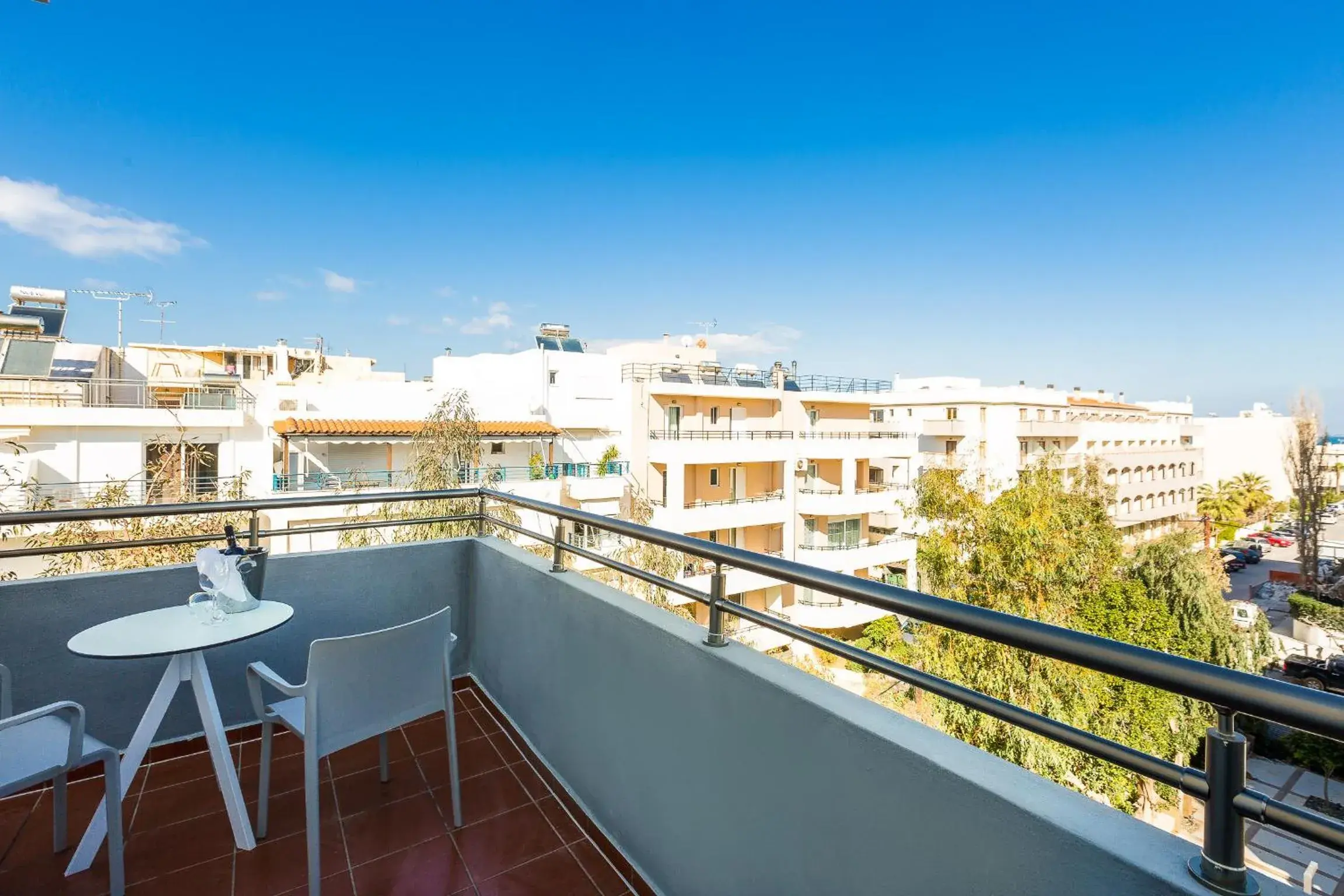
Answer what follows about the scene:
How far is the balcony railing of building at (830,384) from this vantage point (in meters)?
25.1

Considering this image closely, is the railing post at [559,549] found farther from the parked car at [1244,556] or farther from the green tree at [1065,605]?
the parked car at [1244,556]

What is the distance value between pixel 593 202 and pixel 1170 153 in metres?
24.7

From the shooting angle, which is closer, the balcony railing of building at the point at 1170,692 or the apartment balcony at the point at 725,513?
the balcony railing of building at the point at 1170,692

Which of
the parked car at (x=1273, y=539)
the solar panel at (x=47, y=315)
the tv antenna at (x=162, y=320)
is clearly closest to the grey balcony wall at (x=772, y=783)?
the solar panel at (x=47, y=315)

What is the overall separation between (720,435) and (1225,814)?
69.7ft

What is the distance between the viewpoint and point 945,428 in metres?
31.2

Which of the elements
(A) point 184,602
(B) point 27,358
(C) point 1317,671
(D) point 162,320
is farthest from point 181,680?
(D) point 162,320

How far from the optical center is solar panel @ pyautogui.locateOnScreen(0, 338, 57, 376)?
1273 cm

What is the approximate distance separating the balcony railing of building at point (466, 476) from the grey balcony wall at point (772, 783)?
9.23 meters

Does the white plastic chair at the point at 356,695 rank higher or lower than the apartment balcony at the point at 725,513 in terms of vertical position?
higher

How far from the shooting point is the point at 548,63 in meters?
16.7

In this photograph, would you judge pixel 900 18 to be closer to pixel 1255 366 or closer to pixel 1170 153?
pixel 1170 153

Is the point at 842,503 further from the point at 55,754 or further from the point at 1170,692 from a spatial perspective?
the point at 1170,692

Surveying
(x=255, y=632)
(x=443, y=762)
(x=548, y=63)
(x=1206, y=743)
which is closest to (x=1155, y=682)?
(x=1206, y=743)
